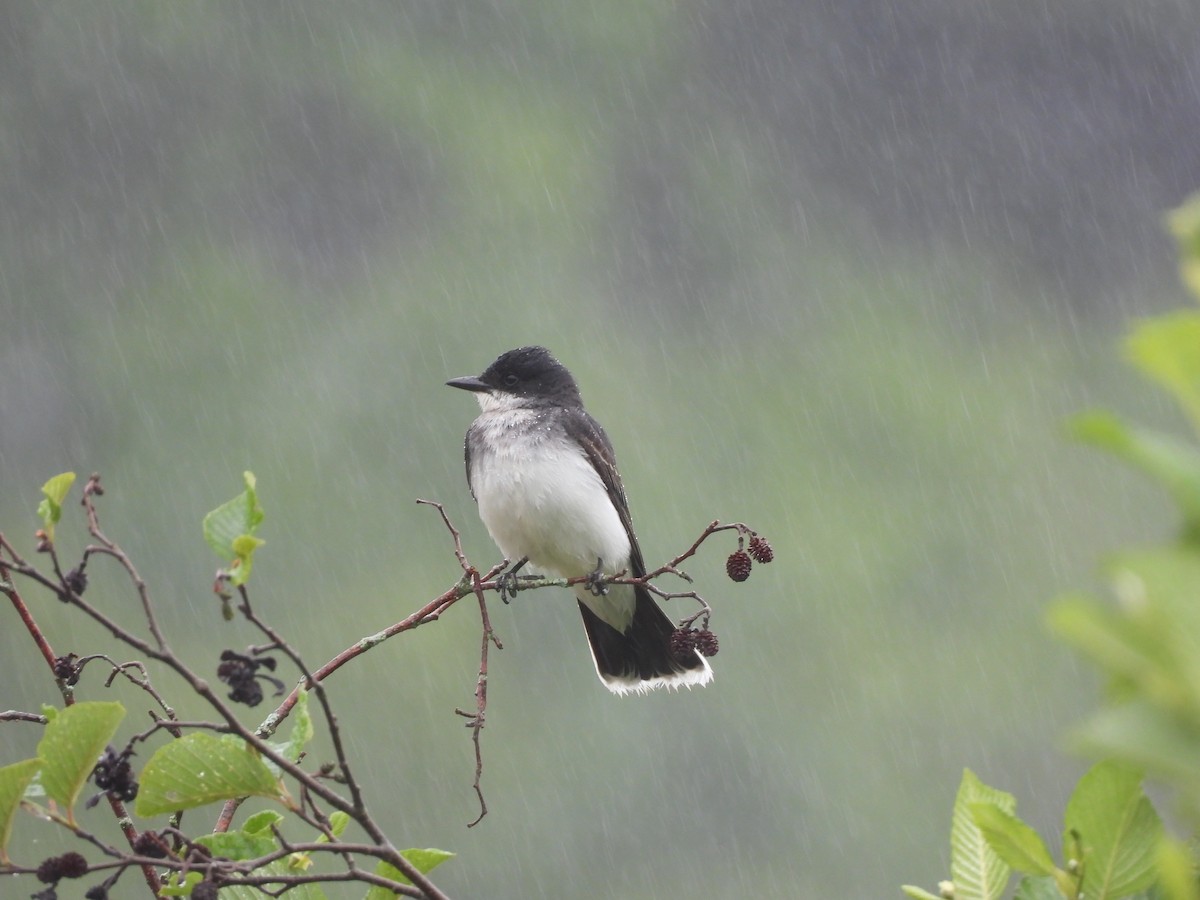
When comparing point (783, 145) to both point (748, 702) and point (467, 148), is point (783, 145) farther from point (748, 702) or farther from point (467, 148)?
point (748, 702)

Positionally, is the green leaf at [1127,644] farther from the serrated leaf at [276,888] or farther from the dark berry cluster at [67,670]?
the dark berry cluster at [67,670]

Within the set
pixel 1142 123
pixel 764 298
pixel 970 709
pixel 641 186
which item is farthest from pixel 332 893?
pixel 1142 123

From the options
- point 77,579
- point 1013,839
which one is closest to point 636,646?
point 77,579

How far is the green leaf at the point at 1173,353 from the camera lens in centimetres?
74

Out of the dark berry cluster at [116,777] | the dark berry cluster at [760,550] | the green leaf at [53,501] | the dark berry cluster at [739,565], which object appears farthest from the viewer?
the dark berry cluster at [739,565]

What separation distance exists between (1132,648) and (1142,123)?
51.8 metres

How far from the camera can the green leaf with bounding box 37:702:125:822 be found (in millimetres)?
1326

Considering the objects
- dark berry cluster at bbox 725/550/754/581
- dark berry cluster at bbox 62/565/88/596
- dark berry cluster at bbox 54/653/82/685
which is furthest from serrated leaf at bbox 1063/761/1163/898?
dark berry cluster at bbox 725/550/754/581

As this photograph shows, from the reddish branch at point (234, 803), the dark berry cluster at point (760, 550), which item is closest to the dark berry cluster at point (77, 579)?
the reddish branch at point (234, 803)

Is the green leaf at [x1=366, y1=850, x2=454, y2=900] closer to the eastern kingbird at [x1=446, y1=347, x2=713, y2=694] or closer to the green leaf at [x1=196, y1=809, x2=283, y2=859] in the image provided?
the green leaf at [x1=196, y1=809, x2=283, y2=859]

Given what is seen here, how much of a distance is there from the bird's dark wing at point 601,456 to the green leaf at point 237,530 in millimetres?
3456

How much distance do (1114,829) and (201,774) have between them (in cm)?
71

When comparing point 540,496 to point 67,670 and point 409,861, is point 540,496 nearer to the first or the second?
→ point 67,670

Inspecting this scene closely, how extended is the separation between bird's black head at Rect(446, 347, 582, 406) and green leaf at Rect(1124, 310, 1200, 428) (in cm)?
425
